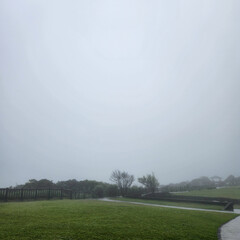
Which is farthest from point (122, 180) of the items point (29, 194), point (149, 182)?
point (29, 194)

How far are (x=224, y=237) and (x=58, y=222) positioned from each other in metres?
6.92

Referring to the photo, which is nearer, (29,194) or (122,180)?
(29,194)

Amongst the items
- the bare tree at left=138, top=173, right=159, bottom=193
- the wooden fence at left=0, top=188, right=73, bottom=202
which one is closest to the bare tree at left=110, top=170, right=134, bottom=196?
the bare tree at left=138, top=173, right=159, bottom=193

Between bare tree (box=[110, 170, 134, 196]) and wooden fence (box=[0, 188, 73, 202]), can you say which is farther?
bare tree (box=[110, 170, 134, 196])

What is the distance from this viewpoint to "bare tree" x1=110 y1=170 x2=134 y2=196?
130 feet

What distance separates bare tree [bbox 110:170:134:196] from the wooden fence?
56.3ft

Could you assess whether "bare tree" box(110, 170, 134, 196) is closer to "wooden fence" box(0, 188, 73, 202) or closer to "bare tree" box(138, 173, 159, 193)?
"bare tree" box(138, 173, 159, 193)

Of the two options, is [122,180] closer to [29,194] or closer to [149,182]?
[149,182]

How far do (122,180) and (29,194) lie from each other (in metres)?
23.2

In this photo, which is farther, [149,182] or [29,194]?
[149,182]

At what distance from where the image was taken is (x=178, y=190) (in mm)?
50625

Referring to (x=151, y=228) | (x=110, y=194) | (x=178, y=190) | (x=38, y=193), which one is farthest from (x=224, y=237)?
(x=178, y=190)

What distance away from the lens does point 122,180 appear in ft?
133

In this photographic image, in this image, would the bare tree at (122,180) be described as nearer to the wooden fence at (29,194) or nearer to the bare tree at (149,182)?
the bare tree at (149,182)
